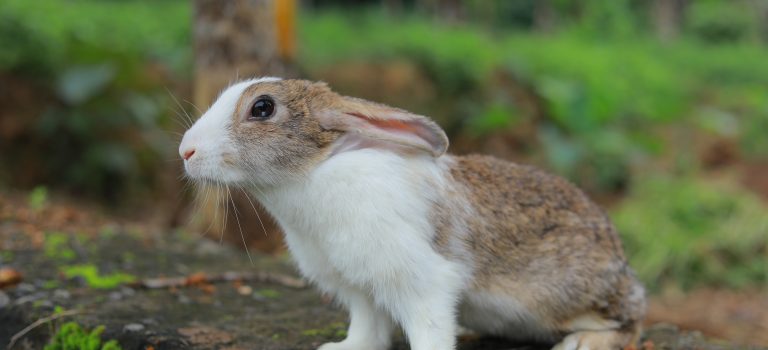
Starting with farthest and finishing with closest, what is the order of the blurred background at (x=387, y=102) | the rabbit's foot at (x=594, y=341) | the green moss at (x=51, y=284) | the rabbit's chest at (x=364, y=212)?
the blurred background at (x=387, y=102), the green moss at (x=51, y=284), the rabbit's foot at (x=594, y=341), the rabbit's chest at (x=364, y=212)

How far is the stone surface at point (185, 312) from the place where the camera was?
367 cm

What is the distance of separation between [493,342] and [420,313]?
84 centimetres

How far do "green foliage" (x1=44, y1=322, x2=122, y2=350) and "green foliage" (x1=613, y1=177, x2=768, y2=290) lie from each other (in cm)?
583

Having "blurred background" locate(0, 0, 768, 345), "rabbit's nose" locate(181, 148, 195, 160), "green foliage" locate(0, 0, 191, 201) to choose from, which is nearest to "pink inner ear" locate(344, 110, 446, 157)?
"rabbit's nose" locate(181, 148, 195, 160)

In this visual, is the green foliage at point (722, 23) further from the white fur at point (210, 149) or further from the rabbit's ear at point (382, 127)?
the white fur at point (210, 149)

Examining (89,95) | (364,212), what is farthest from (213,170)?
(89,95)

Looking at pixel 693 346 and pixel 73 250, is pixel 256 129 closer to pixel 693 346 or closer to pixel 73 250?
pixel 693 346

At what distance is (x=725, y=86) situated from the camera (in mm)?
18219

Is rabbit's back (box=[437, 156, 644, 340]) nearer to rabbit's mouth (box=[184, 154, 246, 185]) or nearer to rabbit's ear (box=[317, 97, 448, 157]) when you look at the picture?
rabbit's ear (box=[317, 97, 448, 157])

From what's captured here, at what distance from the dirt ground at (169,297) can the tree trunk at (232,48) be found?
342 millimetres

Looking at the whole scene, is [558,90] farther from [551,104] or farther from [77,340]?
[77,340]

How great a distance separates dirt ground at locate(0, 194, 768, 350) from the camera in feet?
12.3

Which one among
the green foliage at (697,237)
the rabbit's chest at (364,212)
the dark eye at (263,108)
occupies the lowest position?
the green foliage at (697,237)

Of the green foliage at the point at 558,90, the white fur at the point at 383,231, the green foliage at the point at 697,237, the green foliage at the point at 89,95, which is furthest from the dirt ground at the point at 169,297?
the green foliage at the point at 558,90
